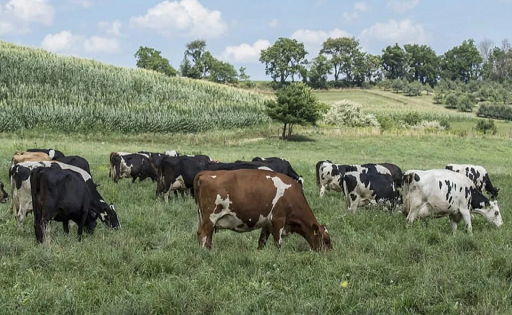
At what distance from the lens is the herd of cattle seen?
811 centimetres

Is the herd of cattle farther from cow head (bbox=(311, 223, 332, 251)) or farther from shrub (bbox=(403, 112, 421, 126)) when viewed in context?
shrub (bbox=(403, 112, 421, 126))

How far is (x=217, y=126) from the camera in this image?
47969mm

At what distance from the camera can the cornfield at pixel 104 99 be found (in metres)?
40.8

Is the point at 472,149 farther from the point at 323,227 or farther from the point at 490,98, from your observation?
the point at 490,98

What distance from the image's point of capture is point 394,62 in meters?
134

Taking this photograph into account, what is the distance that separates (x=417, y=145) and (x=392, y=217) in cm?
3182

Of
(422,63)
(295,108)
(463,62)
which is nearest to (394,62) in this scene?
(422,63)

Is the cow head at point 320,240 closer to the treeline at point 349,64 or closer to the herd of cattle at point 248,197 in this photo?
the herd of cattle at point 248,197

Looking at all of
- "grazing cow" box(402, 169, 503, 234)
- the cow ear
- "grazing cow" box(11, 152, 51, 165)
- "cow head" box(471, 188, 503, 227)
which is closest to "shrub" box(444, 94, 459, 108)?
"cow head" box(471, 188, 503, 227)

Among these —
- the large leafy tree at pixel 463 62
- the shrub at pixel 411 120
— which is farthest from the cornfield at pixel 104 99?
the large leafy tree at pixel 463 62

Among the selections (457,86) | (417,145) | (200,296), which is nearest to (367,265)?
(200,296)

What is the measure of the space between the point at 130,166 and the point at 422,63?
13557 cm

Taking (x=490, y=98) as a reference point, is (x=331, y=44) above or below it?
above

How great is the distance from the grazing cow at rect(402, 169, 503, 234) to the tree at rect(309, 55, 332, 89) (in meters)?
105
